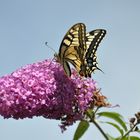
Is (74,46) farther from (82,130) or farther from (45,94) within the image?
(82,130)

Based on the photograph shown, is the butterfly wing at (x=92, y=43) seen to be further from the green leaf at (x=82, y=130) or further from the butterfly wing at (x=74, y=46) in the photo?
the green leaf at (x=82, y=130)

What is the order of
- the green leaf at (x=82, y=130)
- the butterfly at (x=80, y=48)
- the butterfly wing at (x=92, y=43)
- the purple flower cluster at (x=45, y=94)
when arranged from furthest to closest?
the butterfly wing at (x=92, y=43), the butterfly at (x=80, y=48), the green leaf at (x=82, y=130), the purple flower cluster at (x=45, y=94)

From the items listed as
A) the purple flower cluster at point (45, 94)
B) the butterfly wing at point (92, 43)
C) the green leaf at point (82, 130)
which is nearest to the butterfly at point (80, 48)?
the butterfly wing at point (92, 43)

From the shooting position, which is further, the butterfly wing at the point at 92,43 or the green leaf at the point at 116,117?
the butterfly wing at the point at 92,43

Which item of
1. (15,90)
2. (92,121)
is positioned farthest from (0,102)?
(92,121)

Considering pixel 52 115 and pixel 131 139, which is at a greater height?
pixel 52 115

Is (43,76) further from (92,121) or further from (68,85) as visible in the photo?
(92,121)

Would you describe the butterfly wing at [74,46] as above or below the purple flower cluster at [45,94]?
above
